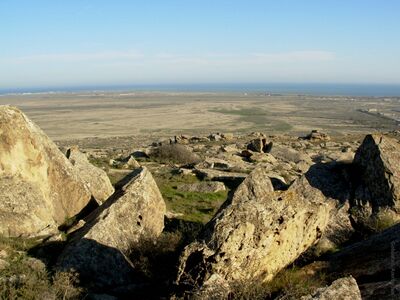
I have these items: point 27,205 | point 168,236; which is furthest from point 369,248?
point 27,205

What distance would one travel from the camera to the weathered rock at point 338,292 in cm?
679

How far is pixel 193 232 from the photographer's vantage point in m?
11.7

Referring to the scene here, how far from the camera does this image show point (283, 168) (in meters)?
27.4

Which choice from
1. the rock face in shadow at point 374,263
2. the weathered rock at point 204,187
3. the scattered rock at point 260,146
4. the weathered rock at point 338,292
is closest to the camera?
the weathered rock at point 338,292

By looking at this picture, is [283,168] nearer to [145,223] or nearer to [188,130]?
[145,223]

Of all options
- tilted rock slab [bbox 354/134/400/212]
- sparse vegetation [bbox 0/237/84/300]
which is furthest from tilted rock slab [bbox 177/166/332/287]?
A: tilted rock slab [bbox 354/134/400/212]

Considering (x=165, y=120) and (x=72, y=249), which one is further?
(x=165, y=120)

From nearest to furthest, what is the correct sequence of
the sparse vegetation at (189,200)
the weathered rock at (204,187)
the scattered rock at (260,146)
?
the sparse vegetation at (189,200)
the weathered rock at (204,187)
the scattered rock at (260,146)

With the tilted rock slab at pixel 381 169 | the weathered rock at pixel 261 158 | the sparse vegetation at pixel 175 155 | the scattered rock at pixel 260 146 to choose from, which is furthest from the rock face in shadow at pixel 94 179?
the scattered rock at pixel 260 146

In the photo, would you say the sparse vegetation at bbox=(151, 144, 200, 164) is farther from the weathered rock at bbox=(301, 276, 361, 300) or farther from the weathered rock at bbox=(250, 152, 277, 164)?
the weathered rock at bbox=(301, 276, 361, 300)

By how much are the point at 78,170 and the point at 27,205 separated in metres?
3.55

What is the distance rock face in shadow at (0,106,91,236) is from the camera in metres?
13.6

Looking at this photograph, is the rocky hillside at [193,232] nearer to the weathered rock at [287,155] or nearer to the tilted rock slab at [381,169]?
the tilted rock slab at [381,169]

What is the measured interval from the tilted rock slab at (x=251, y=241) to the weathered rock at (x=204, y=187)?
11.6 meters
